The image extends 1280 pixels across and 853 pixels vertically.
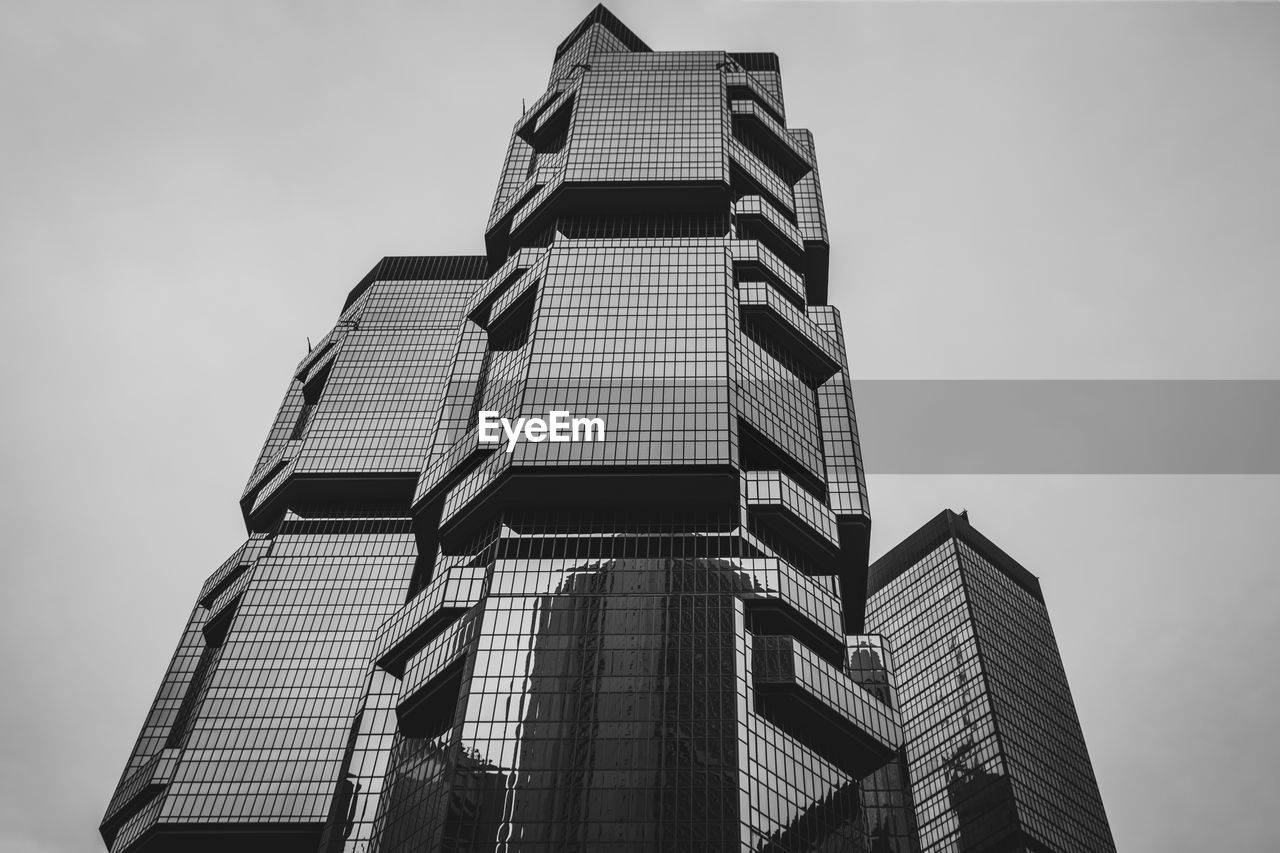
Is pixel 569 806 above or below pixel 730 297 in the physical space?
below

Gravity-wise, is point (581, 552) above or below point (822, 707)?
above

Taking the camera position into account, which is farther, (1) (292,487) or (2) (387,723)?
(1) (292,487)

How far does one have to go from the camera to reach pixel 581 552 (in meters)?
102

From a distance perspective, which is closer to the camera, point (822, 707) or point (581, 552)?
point (822, 707)

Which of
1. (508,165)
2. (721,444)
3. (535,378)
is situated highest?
(508,165)

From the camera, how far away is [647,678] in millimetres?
91812

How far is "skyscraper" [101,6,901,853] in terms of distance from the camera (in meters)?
88.9

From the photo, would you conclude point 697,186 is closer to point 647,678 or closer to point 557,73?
point 557,73

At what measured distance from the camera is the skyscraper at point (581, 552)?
88938mm

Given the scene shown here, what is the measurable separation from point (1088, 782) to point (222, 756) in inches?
5358

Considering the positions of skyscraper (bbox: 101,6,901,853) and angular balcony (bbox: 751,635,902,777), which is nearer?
skyscraper (bbox: 101,6,901,853)

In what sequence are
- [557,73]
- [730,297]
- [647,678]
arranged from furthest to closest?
[557,73] → [730,297] → [647,678]

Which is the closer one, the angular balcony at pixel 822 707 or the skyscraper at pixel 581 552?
the skyscraper at pixel 581 552

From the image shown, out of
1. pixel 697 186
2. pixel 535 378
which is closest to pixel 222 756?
pixel 535 378
